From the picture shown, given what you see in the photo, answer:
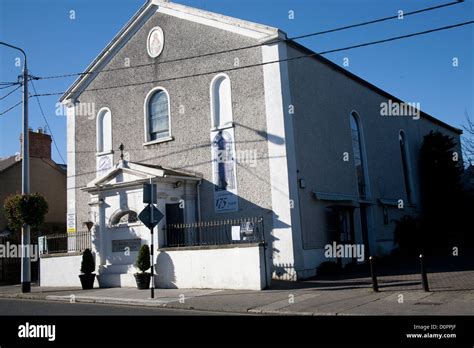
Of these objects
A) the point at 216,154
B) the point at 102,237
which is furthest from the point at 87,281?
the point at 216,154

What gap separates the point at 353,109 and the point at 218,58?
7.54m

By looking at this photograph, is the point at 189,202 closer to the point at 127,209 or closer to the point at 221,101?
the point at 127,209

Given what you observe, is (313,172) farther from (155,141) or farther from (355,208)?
(155,141)

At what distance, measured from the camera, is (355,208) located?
21.6 meters

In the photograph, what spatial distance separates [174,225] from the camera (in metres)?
17.4

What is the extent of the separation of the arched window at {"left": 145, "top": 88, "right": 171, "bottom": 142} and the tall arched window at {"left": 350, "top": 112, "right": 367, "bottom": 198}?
8.64m

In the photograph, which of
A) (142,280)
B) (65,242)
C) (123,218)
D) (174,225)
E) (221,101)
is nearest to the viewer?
(142,280)

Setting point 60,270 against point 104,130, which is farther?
point 104,130

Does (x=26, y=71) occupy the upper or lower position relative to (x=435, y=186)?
upper

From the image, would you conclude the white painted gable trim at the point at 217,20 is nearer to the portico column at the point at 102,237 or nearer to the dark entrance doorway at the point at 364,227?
the portico column at the point at 102,237

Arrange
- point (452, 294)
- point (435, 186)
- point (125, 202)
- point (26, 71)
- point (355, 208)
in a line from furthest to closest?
point (435, 186) < point (355, 208) < point (26, 71) < point (125, 202) < point (452, 294)

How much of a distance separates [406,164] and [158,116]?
15647mm
